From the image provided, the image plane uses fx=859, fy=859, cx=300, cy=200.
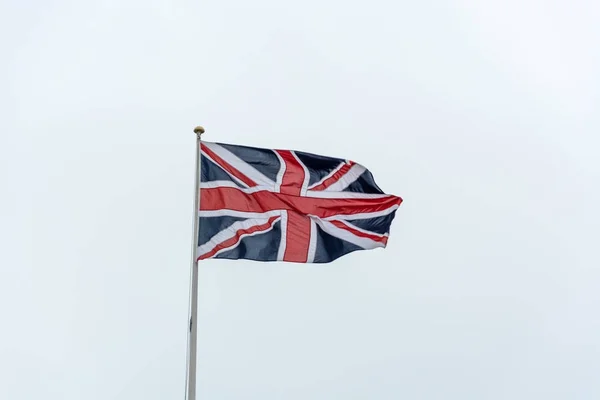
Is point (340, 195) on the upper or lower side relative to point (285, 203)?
upper

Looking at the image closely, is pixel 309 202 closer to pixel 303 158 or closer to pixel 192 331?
pixel 303 158

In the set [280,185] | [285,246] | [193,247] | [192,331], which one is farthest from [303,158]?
[192,331]

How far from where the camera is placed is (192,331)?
54.4 feet

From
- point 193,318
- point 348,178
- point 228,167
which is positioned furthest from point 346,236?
point 193,318

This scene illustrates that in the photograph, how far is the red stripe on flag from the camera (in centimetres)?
1938

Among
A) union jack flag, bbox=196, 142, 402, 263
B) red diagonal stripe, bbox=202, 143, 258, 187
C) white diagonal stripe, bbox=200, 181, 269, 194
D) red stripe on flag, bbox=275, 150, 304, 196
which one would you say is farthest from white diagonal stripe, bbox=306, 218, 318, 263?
red diagonal stripe, bbox=202, 143, 258, 187

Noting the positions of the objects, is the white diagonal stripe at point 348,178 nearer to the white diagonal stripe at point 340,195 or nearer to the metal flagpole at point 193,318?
the white diagonal stripe at point 340,195

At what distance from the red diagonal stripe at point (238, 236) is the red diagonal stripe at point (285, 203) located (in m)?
0.34

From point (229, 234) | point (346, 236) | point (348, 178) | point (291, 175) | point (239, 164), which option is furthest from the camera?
point (348, 178)

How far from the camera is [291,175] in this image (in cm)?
1953

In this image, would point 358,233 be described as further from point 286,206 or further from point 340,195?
point 286,206

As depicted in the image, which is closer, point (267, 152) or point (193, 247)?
point (193, 247)

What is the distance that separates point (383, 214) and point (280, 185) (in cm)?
274

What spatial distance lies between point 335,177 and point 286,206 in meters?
1.61
